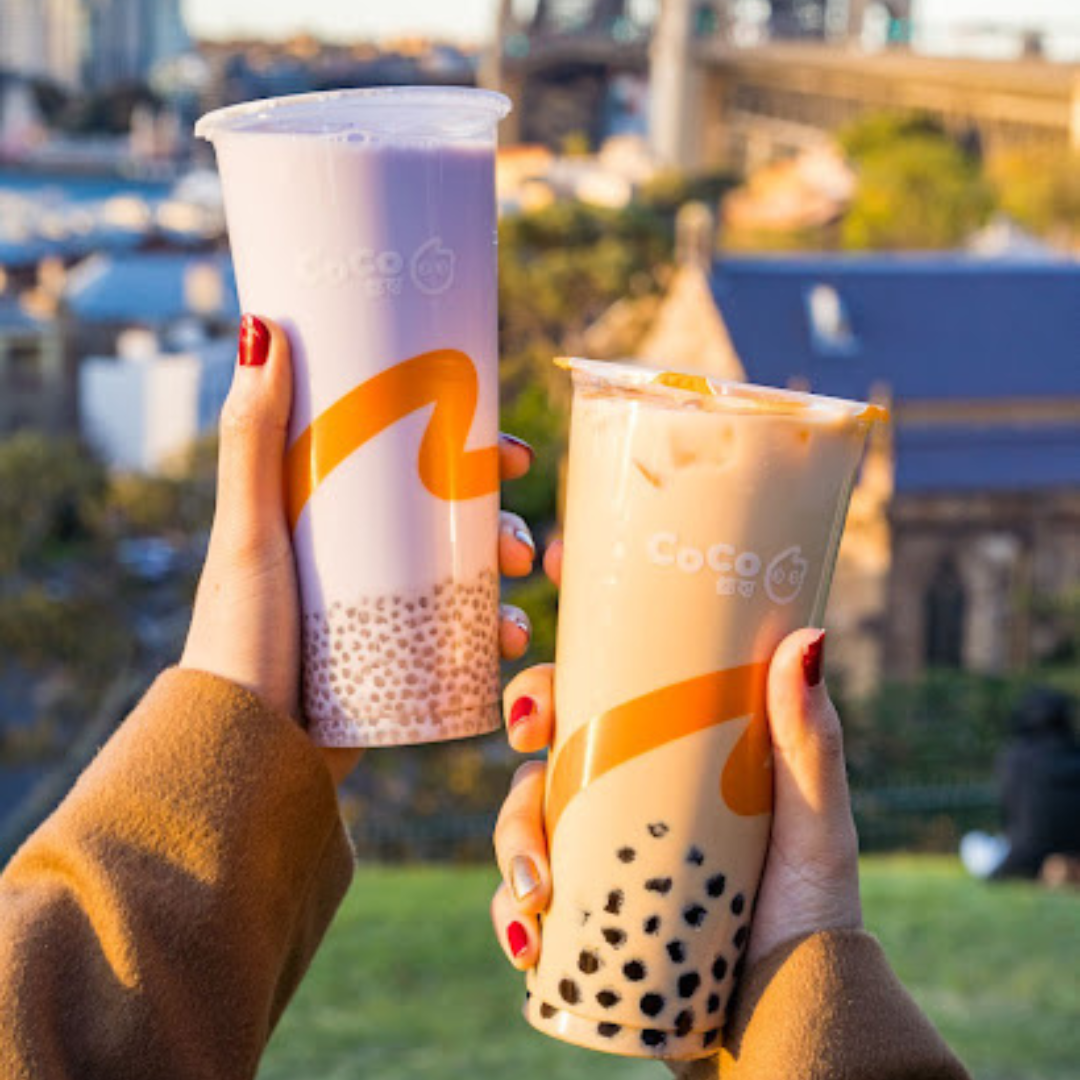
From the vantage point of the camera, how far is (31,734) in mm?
18547

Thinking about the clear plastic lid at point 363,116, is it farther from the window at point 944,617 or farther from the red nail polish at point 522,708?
the window at point 944,617

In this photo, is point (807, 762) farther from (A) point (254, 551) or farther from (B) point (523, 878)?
(A) point (254, 551)

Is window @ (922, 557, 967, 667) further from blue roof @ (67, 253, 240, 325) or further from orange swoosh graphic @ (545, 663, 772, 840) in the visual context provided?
orange swoosh graphic @ (545, 663, 772, 840)

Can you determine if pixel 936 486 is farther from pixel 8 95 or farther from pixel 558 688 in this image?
pixel 8 95

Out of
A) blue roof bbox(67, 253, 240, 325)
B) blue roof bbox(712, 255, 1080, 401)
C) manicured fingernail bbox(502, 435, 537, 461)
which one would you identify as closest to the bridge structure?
blue roof bbox(67, 253, 240, 325)

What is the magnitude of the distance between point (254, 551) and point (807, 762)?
1.54ft

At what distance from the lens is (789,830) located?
5.43 feet

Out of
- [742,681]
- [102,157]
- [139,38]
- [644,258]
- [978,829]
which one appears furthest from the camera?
[139,38]

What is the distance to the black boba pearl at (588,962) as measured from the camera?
1.66 m

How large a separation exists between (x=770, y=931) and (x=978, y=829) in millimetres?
15179

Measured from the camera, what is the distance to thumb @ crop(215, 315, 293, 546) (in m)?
1.73

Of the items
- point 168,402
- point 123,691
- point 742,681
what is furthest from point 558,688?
point 168,402

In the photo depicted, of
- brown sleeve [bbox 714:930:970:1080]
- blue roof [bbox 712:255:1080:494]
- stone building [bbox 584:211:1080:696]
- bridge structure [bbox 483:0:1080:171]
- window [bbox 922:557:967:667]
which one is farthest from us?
bridge structure [bbox 483:0:1080:171]

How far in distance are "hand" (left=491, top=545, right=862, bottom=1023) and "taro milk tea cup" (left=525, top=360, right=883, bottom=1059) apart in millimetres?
15
